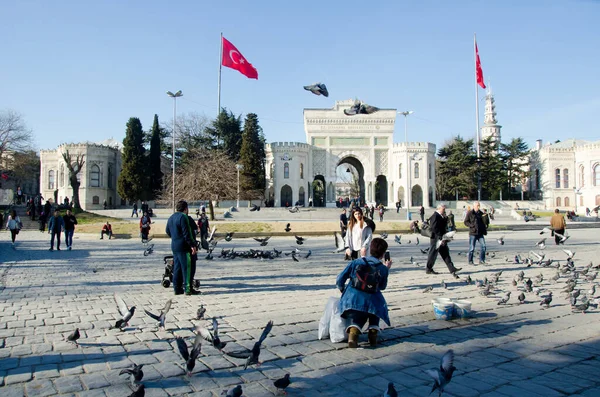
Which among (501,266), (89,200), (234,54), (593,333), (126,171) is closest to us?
(593,333)

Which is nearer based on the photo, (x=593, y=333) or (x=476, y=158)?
(x=593, y=333)

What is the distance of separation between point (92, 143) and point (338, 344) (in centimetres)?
5722

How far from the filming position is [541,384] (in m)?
3.58

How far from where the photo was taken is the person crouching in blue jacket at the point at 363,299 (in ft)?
14.7

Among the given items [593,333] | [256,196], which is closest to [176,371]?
[593,333]

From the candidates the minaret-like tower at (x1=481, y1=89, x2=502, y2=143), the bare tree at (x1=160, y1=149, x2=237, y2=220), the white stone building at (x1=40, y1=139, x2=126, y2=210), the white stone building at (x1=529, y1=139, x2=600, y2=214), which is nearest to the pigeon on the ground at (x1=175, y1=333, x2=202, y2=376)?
the bare tree at (x1=160, y1=149, x2=237, y2=220)

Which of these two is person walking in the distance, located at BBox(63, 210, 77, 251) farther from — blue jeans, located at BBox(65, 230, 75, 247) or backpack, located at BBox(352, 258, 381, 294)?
backpack, located at BBox(352, 258, 381, 294)

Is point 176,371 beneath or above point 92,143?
beneath

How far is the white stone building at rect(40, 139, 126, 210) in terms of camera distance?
174 ft

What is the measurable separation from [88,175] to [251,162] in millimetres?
20179

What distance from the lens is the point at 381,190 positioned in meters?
60.4

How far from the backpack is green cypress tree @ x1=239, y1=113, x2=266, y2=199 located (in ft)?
154

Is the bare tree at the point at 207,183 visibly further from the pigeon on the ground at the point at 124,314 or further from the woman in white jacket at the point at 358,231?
the pigeon on the ground at the point at 124,314

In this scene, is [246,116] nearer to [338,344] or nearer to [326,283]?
[326,283]
